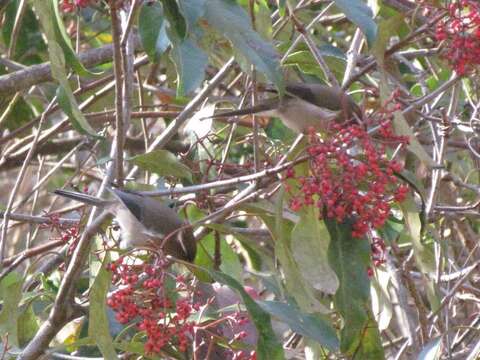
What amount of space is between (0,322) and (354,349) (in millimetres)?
1067

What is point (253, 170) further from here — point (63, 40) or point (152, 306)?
point (63, 40)

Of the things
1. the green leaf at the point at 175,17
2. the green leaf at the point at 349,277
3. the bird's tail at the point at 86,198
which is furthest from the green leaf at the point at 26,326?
the green leaf at the point at 175,17

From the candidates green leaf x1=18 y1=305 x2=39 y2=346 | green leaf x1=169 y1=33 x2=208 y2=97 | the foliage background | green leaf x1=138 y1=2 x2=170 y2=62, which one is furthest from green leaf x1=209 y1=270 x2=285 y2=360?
green leaf x1=18 y1=305 x2=39 y2=346

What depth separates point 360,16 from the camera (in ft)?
9.06

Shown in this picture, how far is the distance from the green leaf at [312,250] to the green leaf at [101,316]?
1.76 feet

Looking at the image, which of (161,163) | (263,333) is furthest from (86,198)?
(263,333)

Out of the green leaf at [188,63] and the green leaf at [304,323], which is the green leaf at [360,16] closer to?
the green leaf at [188,63]

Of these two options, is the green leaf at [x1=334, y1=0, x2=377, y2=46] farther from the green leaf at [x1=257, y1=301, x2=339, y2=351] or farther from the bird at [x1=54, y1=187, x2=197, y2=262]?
the bird at [x1=54, y1=187, x2=197, y2=262]

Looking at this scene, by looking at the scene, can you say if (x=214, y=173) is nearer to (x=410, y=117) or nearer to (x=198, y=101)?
(x=198, y=101)

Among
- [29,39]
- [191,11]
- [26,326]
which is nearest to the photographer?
[191,11]

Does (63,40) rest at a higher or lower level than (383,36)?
higher

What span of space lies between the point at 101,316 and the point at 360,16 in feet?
3.54

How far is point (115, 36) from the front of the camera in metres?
2.53

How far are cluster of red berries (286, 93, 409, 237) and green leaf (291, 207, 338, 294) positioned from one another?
0.20m
